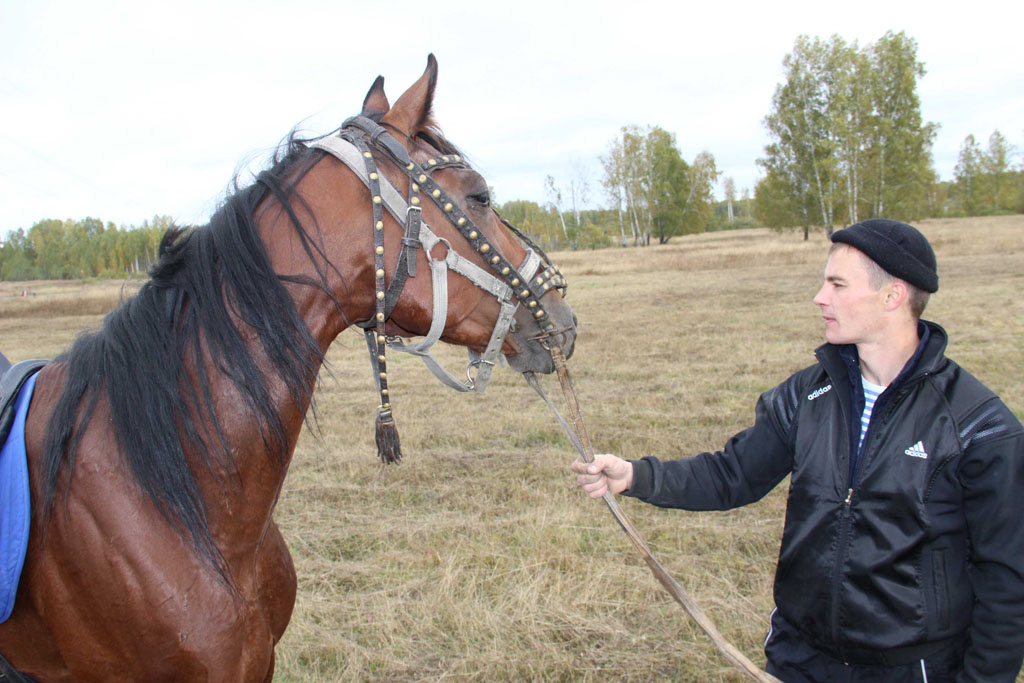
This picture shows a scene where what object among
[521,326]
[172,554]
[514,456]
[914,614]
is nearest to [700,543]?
[514,456]

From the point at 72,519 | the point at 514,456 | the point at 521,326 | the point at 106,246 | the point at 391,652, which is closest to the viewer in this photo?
the point at 72,519

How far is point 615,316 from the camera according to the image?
15.5 metres

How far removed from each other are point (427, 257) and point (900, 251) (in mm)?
1469

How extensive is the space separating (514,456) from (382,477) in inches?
51.8

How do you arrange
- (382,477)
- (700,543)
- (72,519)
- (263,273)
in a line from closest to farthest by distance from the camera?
1. (72,519)
2. (263,273)
3. (700,543)
4. (382,477)

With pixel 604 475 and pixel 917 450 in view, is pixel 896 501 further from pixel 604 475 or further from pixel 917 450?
pixel 604 475

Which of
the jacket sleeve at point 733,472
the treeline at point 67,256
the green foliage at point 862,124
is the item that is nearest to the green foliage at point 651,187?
the green foliage at point 862,124

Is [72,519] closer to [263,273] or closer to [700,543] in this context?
[263,273]

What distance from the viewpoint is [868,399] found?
206 cm

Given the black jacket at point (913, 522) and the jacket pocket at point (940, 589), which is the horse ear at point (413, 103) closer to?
the black jacket at point (913, 522)

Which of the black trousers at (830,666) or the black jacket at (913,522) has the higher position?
the black jacket at (913,522)

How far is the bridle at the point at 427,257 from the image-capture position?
1.91m

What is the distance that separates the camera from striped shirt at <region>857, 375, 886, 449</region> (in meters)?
2.03

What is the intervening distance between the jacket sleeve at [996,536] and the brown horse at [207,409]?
1.59 meters
